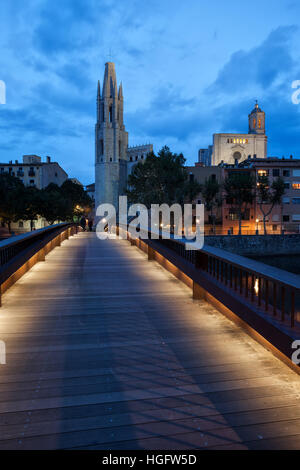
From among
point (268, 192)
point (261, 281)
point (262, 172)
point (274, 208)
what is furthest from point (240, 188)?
point (261, 281)

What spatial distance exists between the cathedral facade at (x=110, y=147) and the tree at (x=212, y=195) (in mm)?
41387

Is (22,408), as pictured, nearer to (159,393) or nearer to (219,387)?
(159,393)

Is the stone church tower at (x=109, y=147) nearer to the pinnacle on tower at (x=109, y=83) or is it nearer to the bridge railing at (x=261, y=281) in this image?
the pinnacle on tower at (x=109, y=83)

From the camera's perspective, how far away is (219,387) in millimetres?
3102

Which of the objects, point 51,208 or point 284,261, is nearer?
point 284,261

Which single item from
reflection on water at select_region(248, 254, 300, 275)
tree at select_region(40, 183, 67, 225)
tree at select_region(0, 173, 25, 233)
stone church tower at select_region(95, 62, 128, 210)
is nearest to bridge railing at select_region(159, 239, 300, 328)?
reflection on water at select_region(248, 254, 300, 275)

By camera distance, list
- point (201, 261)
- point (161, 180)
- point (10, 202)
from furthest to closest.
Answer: point (10, 202) < point (161, 180) < point (201, 261)

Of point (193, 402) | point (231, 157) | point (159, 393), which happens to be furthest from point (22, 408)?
point (231, 157)

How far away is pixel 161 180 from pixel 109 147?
5539cm

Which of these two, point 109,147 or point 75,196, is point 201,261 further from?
point 109,147

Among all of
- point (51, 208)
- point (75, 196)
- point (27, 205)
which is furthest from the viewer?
point (75, 196)

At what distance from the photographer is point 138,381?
3.22m

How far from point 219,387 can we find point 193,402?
1.21 feet

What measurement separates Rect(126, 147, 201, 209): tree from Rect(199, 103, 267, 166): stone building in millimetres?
47325
